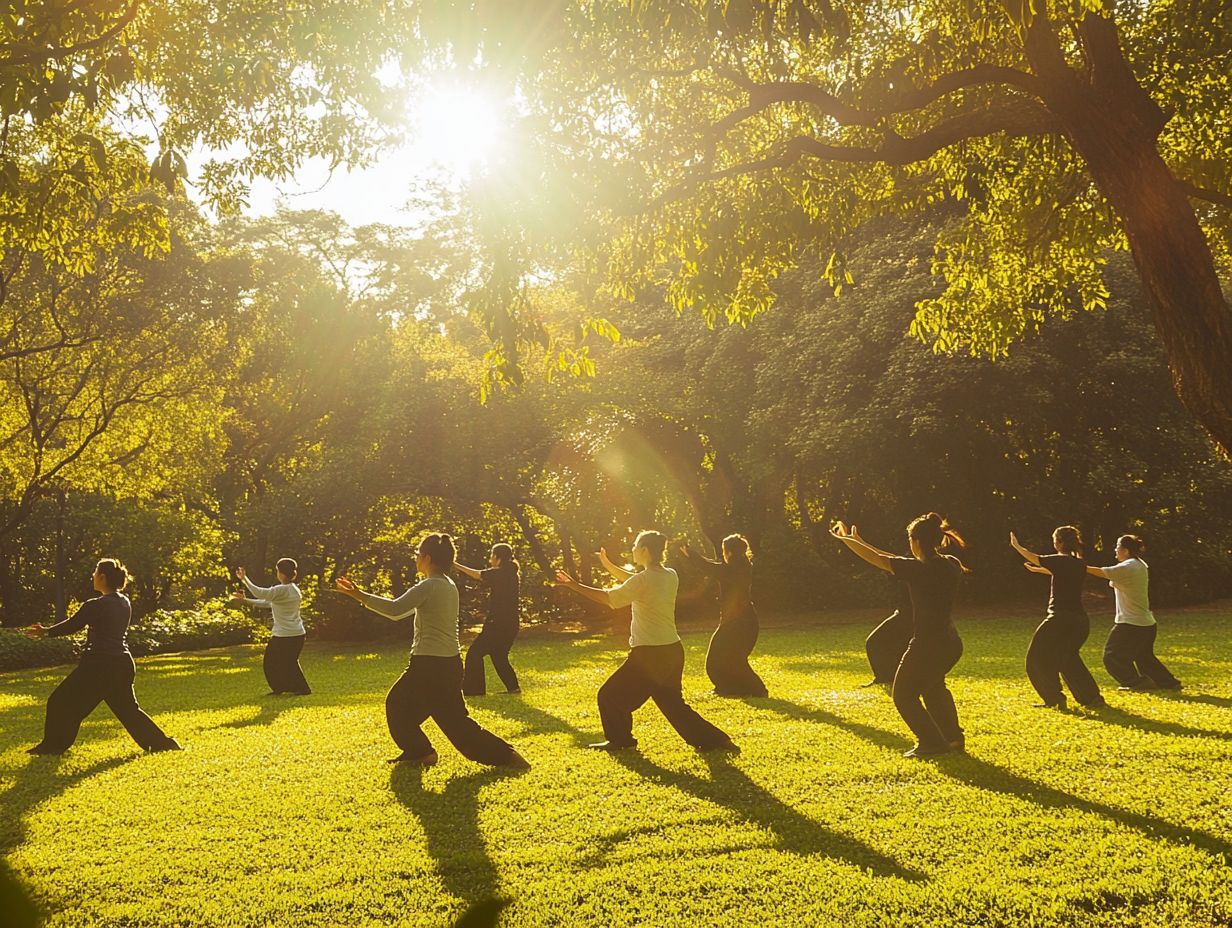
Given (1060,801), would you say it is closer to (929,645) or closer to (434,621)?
(929,645)

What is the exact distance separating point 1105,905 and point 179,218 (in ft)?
94.9

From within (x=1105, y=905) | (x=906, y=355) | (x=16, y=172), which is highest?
(x=906, y=355)

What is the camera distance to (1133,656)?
14.1 meters

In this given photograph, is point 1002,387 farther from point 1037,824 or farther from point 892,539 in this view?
point 1037,824

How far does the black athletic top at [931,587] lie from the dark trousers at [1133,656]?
544cm

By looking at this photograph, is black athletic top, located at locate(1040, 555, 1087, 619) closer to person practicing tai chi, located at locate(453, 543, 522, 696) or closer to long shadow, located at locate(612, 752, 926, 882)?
long shadow, located at locate(612, 752, 926, 882)

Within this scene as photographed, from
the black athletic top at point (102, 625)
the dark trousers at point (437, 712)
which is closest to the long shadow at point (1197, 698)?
the dark trousers at point (437, 712)

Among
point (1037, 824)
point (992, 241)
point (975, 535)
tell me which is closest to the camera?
point (1037, 824)

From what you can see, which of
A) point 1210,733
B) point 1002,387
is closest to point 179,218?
point 1002,387

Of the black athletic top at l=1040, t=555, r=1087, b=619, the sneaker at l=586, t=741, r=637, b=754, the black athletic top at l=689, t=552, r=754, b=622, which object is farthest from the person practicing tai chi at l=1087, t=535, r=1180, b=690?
the sneaker at l=586, t=741, r=637, b=754

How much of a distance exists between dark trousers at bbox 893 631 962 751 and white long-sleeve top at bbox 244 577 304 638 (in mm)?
9250

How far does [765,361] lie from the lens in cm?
3108

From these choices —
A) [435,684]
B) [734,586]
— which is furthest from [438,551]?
[734,586]

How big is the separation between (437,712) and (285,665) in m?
8.65
